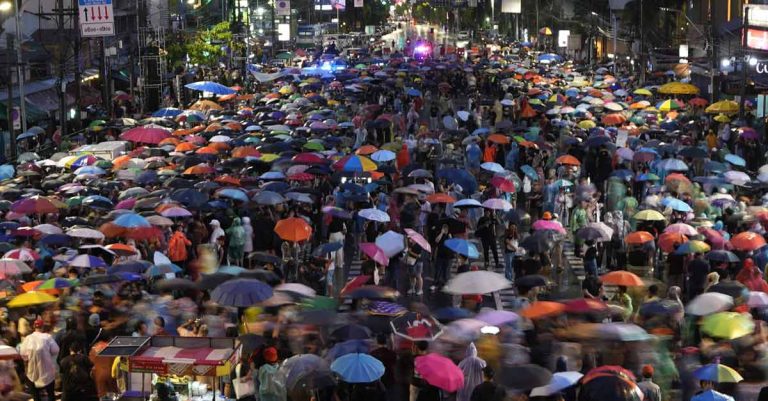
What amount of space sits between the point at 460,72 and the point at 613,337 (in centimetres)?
5530

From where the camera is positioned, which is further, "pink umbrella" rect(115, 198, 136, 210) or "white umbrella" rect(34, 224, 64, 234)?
"pink umbrella" rect(115, 198, 136, 210)

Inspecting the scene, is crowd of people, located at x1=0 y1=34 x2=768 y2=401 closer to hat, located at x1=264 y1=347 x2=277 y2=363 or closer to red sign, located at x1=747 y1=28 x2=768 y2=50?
hat, located at x1=264 y1=347 x2=277 y2=363

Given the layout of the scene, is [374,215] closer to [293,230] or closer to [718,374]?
[293,230]

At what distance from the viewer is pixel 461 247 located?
60.7ft

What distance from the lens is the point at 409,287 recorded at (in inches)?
797

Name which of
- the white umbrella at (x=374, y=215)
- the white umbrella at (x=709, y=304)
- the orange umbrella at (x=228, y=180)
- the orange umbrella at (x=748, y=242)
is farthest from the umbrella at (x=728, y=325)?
the orange umbrella at (x=228, y=180)

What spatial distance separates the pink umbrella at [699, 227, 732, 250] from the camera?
1799cm

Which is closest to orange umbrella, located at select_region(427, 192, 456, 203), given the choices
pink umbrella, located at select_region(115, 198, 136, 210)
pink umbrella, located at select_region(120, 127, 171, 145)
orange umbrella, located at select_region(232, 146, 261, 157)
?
pink umbrella, located at select_region(115, 198, 136, 210)

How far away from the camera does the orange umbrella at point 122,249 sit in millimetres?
18045

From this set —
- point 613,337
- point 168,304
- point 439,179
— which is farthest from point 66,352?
point 439,179

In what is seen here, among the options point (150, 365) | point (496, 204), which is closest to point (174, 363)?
point (150, 365)

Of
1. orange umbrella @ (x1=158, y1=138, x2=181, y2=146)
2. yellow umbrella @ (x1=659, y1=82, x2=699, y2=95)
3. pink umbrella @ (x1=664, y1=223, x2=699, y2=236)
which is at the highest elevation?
yellow umbrella @ (x1=659, y1=82, x2=699, y2=95)

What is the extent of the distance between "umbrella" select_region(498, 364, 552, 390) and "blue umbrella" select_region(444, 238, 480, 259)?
761cm

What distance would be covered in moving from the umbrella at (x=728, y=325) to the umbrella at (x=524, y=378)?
2850mm
